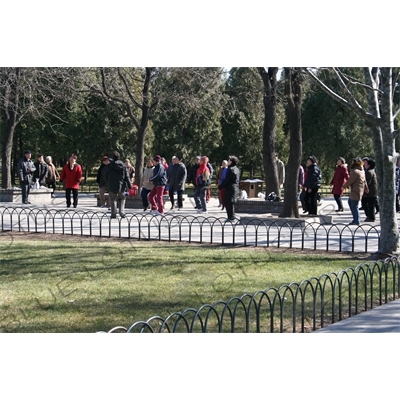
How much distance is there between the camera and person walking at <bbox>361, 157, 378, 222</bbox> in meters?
19.9

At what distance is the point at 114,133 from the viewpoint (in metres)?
44.5

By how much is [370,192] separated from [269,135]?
6.15 m

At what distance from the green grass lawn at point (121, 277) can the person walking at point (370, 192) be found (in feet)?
21.5

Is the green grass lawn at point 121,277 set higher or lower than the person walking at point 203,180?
lower

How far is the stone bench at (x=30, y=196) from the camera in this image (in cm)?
2794

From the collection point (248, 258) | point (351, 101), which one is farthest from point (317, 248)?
point (351, 101)

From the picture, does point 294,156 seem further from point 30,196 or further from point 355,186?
point 30,196

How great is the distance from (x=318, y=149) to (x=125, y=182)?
90.4ft

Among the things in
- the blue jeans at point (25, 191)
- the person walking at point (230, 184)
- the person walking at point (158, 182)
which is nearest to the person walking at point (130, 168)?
the blue jeans at point (25, 191)

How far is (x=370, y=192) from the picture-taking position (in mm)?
19859

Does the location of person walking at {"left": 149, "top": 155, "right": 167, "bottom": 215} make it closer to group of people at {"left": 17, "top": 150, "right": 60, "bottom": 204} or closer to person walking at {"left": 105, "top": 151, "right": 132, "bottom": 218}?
person walking at {"left": 105, "top": 151, "right": 132, "bottom": 218}

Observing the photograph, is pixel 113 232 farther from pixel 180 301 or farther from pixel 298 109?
pixel 180 301

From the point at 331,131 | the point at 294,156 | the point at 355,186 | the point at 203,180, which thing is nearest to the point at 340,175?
the point at 355,186

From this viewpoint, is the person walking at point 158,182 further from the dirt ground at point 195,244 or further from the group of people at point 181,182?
the dirt ground at point 195,244
